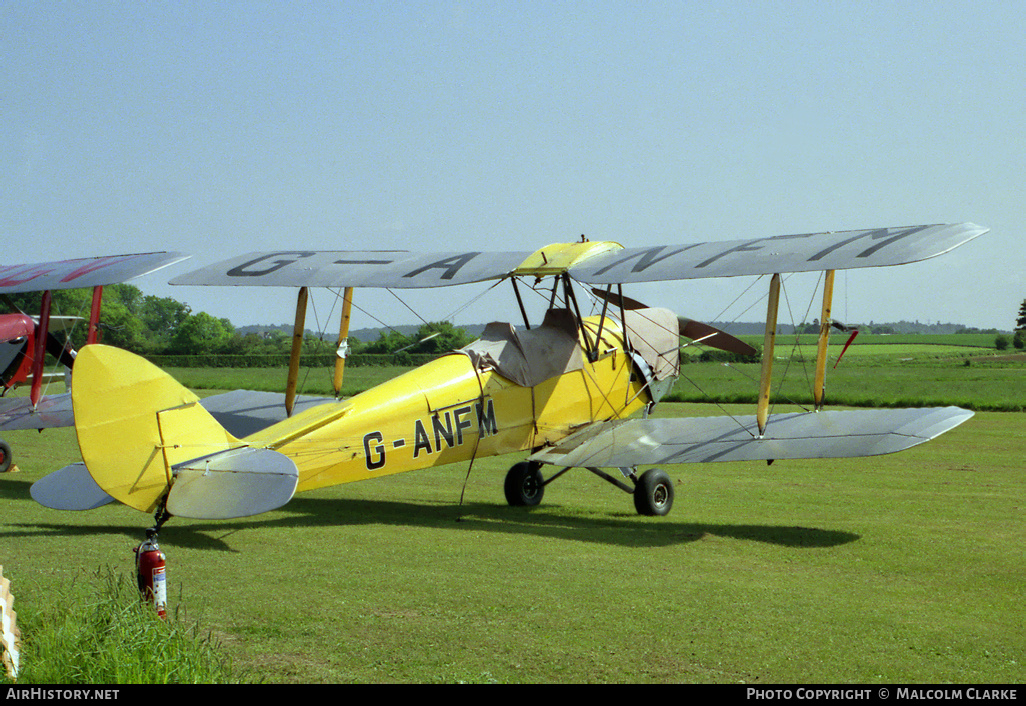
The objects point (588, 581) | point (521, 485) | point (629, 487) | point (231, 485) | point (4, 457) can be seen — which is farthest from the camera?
point (4, 457)

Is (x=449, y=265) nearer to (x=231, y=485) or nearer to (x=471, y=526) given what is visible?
(x=471, y=526)

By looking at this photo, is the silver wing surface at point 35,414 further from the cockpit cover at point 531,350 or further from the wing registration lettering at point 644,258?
the wing registration lettering at point 644,258

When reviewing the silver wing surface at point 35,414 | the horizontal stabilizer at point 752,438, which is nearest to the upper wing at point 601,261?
the horizontal stabilizer at point 752,438

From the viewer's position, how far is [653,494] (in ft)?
31.7

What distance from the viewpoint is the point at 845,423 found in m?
8.93

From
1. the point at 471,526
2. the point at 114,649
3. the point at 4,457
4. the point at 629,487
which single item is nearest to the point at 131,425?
the point at 114,649

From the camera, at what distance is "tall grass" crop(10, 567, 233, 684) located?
4.11 m

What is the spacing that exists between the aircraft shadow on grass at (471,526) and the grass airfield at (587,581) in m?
0.04

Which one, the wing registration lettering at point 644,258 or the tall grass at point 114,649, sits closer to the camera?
the tall grass at point 114,649

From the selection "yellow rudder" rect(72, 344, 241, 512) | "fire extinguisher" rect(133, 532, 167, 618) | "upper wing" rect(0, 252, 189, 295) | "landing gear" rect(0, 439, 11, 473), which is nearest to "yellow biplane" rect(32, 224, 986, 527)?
"yellow rudder" rect(72, 344, 241, 512)

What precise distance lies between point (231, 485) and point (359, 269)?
4.02m

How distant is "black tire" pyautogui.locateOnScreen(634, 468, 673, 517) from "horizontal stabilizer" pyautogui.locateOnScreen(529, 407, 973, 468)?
1.33 feet

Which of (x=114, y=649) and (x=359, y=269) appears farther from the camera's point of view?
(x=359, y=269)

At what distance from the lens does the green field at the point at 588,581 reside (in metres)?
4.87
